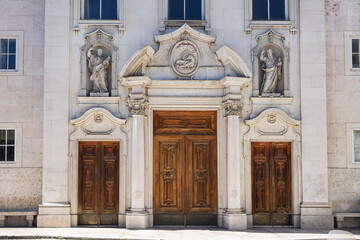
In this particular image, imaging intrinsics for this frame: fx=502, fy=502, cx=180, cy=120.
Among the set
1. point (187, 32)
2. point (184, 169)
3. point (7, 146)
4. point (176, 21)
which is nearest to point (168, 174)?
point (184, 169)

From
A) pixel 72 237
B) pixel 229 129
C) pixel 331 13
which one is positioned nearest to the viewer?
pixel 72 237

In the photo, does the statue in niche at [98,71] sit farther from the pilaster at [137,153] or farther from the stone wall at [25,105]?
the stone wall at [25,105]

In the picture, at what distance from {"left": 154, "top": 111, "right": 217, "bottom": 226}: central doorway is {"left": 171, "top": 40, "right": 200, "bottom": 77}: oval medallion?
126cm

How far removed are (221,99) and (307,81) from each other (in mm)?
2669

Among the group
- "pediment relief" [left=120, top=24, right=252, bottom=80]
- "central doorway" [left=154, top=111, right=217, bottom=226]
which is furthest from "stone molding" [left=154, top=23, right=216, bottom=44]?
"central doorway" [left=154, top=111, right=217, bottom=226]

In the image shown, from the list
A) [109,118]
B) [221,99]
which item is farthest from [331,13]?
[109,118]

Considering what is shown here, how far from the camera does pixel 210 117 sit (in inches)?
599

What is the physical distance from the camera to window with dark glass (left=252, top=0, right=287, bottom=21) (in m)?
15.4

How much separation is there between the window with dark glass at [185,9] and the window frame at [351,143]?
5753 mm

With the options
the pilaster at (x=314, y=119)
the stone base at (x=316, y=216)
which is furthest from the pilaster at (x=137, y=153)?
the pilaster at (x=314, y=119)

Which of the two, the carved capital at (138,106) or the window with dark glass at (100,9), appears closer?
the carved capital at (138,106)

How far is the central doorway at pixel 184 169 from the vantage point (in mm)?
14930

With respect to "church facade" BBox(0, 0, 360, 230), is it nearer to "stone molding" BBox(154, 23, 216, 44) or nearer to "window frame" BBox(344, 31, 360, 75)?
"stone molding" BBox(154, 23, 216, 44)

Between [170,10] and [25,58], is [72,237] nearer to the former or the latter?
[25,58]
